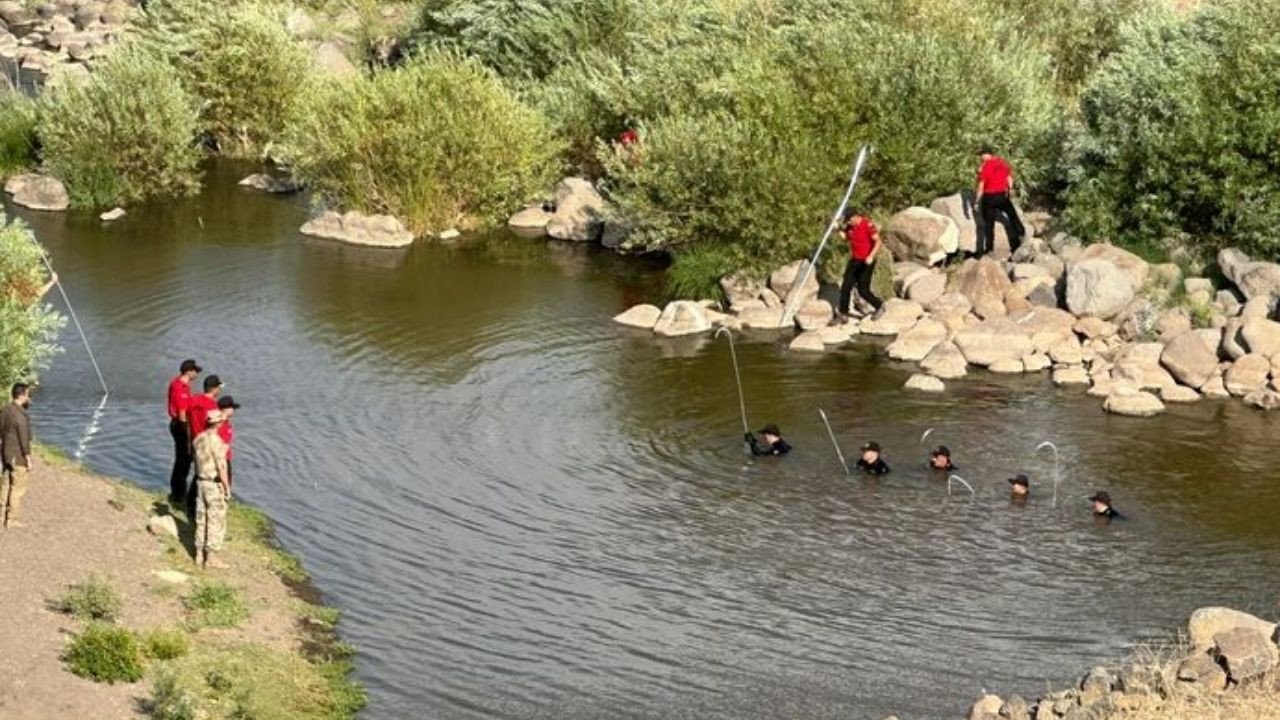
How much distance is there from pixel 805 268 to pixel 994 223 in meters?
4.53

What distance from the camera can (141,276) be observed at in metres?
47.2

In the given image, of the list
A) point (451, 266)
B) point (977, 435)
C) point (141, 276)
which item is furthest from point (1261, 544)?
point (141, 276)

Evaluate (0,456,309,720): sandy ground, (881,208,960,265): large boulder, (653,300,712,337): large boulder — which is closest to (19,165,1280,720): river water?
(653,300,712,337): large boulder

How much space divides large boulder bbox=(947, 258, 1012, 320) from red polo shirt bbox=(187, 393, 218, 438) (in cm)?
1931

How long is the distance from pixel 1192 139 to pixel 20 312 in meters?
24.5

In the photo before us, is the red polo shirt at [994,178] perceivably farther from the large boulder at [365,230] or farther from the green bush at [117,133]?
the green bush at [117,133]

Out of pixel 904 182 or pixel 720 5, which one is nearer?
pixel 904 182

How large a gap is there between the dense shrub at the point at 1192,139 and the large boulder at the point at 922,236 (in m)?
2.92

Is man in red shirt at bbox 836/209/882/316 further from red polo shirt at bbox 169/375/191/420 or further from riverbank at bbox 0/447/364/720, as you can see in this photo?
red polo shirt at bbox 169/375/191/420

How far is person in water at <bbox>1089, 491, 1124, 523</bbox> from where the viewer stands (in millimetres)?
30078

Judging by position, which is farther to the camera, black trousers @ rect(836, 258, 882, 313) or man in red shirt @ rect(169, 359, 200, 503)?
black trousers @ rect(836, 258, 882, 313)

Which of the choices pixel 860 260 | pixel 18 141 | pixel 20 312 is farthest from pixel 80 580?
pixel 18 141

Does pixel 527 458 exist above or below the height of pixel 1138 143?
below

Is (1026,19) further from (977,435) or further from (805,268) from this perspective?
(977,435)
